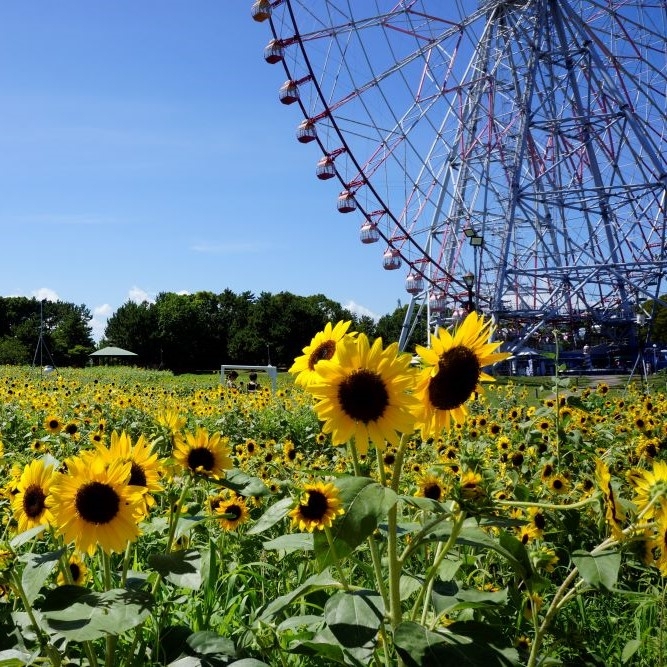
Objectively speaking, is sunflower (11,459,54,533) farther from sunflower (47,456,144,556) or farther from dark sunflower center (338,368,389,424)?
dark sunflower center (338,368,389,424)

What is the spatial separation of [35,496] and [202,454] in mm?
351

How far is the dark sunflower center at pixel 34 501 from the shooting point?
1421mm

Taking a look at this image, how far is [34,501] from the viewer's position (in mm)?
1428

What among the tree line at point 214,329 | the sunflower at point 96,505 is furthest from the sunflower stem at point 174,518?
the tree line at point 214,329

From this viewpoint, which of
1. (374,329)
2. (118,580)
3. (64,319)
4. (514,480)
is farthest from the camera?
(374,329)

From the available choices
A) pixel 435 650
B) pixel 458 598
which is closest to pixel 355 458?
pixel 435 650

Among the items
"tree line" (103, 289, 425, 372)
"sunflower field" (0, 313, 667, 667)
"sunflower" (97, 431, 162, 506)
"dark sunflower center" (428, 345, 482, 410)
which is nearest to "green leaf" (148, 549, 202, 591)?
"sunflower field" (0, 313, 667, 667)

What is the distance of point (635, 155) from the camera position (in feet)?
64.5

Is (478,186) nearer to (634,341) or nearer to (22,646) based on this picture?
(634,341)

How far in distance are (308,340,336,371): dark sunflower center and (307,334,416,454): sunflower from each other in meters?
0.16

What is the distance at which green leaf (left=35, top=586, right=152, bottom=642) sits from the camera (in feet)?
3.51

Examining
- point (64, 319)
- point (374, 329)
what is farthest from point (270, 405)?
point (374, 329)

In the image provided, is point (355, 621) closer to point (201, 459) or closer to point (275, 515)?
point (275, 515)

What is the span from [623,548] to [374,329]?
2646 inches
